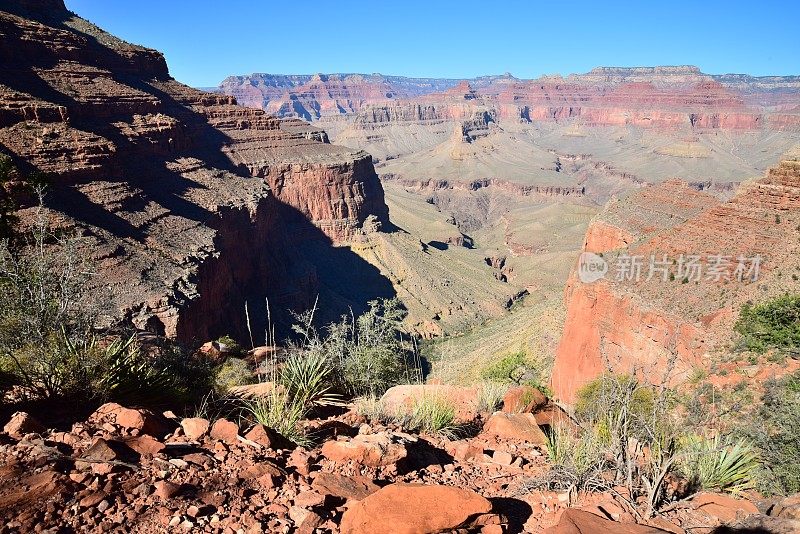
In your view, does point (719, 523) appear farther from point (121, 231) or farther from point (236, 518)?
point (121, 231)

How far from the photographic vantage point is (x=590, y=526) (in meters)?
4.25

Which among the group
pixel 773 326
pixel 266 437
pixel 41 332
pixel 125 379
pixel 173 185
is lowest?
pixel 773 326

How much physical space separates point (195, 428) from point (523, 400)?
652cm

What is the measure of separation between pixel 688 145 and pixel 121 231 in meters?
176

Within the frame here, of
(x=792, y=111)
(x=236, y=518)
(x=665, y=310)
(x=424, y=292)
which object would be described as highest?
(x=792, y=111)

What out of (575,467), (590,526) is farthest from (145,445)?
(575,467)

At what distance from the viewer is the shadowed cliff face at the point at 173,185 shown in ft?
91.0

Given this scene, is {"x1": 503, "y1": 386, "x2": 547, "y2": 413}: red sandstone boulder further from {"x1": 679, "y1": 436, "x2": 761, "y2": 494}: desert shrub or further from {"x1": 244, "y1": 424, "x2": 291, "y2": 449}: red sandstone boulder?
{"x1": 244, "y1": 424, "x2": 291, "y2": 449}: red sandstone boulder

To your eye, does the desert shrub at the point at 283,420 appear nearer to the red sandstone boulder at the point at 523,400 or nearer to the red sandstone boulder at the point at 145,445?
the red sandstone boulder at the point at 145,445

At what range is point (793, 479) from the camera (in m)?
7.45

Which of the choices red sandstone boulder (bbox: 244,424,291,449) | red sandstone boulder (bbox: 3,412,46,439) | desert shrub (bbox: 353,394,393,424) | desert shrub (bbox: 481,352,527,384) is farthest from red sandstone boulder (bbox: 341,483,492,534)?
desert shrub (bbox: 481,352,527,384)

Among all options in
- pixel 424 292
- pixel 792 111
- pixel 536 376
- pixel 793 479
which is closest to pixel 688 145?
pixel 792 111

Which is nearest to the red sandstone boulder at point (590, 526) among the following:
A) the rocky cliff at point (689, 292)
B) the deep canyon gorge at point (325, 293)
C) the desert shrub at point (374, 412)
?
the deep canyon gorge at point (325, 293)

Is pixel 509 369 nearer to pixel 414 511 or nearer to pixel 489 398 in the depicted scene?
pixel 489 398
